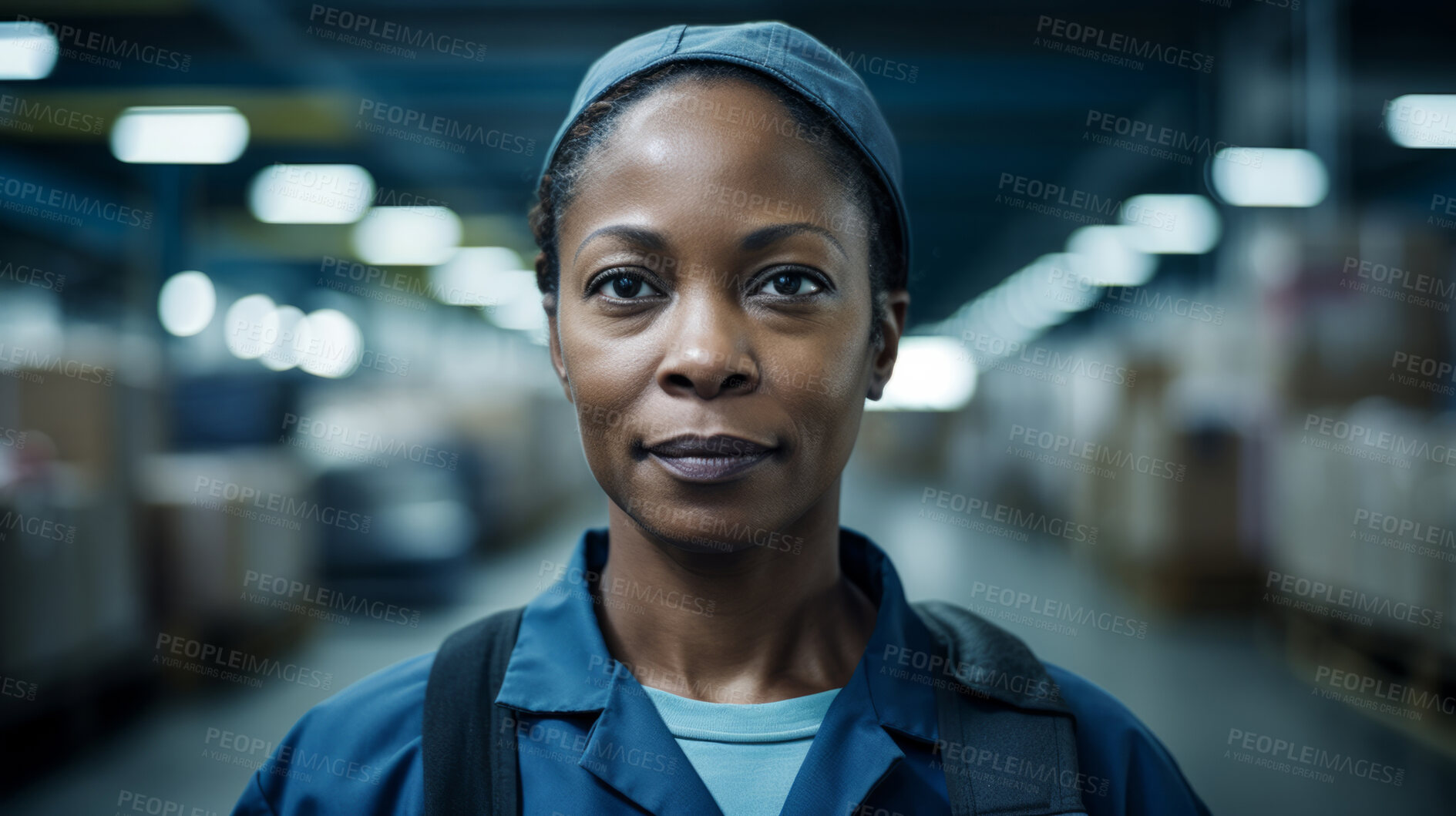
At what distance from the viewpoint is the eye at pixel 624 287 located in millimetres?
1275

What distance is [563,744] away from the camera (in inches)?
49.0

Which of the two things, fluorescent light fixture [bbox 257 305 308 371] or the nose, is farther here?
fluorescent light fixture [bbox 257 305 308 371]

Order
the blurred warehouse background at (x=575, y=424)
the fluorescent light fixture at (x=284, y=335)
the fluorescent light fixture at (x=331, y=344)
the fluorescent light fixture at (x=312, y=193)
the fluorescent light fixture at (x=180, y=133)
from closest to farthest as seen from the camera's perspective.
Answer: the blurred warehouse background at (x=575, y=424) < the fluorescent light fixture at (x=180, y=133) < the fluorescent light fixture at (x=312, y=193) < the fluorescent light fixture at (x=284, y=335) < the fluorescent light fixture at (x=331, y=344)

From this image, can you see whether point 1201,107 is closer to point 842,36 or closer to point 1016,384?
point 842,36

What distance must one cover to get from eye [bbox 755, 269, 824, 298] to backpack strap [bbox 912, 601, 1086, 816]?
1.87ft

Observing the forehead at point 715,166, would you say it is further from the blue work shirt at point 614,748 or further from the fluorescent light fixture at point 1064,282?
the fluorescent light fixture at point 1064,282

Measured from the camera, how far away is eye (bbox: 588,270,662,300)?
1.28m

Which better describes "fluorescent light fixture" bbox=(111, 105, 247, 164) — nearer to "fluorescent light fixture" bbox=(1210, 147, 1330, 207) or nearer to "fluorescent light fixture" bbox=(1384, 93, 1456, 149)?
"fluorescent light fixture" bbox=(1210, 147, 1330, 207)

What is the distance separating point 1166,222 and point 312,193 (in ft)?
35.7

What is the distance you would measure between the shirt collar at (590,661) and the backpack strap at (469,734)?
0.08ft

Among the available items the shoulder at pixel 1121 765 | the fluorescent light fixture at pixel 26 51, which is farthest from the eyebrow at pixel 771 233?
the fluorescent light fixture at pixel 26 51

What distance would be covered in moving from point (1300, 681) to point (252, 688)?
648 centimetres

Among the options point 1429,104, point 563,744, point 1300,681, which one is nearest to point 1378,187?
point 1429,104

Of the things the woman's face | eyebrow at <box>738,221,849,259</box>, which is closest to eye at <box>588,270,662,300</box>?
the woman's face
